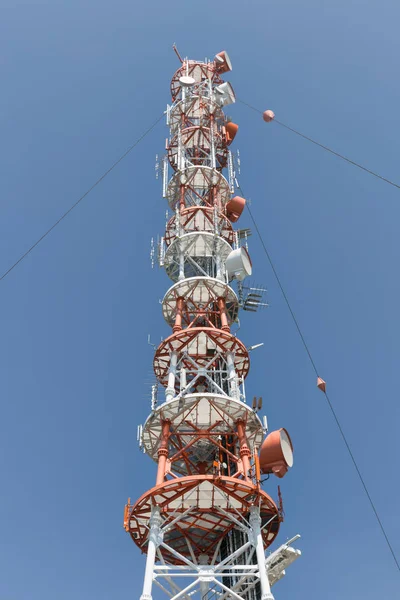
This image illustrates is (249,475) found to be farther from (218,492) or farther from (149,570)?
(149,570)

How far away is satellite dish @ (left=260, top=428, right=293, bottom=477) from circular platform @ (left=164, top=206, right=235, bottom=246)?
20019 mm

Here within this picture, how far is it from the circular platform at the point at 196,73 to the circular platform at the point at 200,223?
19.1m

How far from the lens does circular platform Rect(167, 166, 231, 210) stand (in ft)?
147

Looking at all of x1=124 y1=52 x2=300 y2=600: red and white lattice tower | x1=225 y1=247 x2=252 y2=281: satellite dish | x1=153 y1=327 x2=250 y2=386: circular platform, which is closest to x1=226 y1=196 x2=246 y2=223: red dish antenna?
x1=124 y1=52 x2=300 y2=600: red and white lattice tower

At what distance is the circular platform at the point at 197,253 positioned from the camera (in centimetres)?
3966

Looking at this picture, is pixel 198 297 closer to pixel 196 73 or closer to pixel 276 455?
pixel 276 455

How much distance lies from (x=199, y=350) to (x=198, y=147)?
22.6 metres

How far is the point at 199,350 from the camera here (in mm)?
34281

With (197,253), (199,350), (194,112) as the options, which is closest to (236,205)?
(197,253)

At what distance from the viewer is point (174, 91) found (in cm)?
5569

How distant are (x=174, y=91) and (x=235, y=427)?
4009 cm

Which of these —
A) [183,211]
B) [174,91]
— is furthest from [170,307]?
[174,91]

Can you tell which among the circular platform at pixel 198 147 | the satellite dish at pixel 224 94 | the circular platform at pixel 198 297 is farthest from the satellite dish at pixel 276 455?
the satellite dish at pixel 224 94

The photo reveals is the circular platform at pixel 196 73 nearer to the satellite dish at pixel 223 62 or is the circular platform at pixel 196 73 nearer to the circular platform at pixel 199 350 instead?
the satellite dish at pixel 223 62
